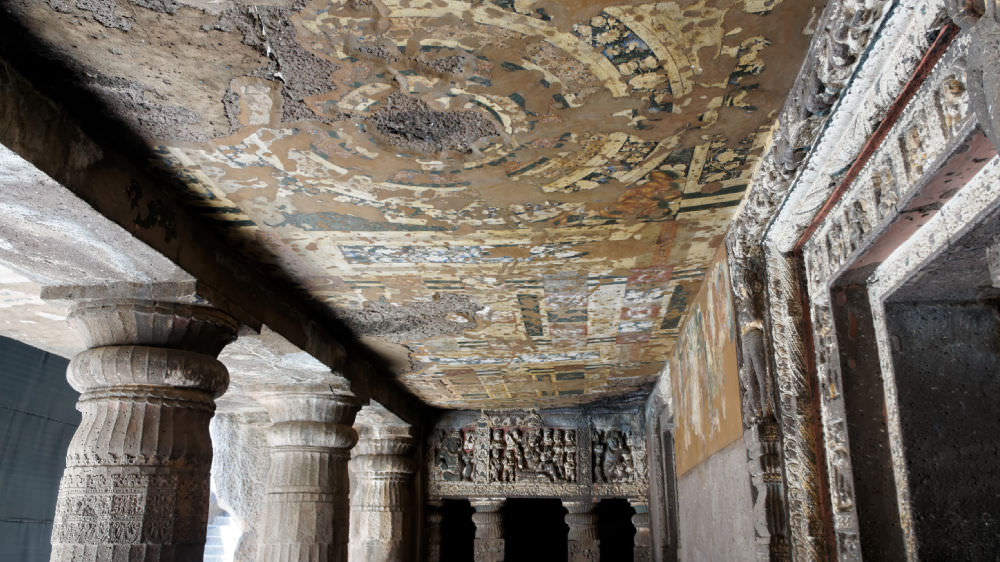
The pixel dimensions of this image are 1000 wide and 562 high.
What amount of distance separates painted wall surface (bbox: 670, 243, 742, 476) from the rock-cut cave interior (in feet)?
0.15

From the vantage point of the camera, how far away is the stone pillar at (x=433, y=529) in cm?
999

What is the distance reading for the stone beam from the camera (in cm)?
252

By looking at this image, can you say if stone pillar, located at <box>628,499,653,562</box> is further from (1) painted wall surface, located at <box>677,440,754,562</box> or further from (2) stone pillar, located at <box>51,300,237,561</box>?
(2) stone pillar, located at <box>51,300,237,561</box>

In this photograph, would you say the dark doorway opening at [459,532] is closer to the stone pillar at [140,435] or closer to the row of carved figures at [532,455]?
the row of carved figures at [532,455]

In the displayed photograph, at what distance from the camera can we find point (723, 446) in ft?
14.1

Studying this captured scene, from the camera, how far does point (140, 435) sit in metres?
3.54

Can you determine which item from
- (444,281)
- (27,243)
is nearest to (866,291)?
(444,281)

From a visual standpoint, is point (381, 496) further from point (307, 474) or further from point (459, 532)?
point (459, 532)

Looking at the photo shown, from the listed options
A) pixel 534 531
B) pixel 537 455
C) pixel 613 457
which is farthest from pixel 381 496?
pixel 534 531

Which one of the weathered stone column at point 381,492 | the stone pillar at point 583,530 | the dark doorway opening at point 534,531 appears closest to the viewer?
the weathered stone column at point 381,492

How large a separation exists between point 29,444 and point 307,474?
3.59 m

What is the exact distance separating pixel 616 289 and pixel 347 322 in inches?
76.8

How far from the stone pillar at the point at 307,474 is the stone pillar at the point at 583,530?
457 cm

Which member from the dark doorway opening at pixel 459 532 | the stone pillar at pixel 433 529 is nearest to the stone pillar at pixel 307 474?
the stone pillar at pixel 433 529
